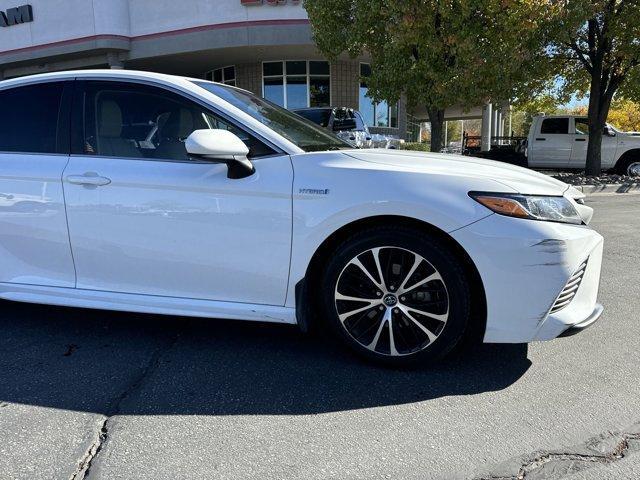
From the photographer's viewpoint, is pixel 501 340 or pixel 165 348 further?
pixel 165 348

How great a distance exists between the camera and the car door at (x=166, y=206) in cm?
293

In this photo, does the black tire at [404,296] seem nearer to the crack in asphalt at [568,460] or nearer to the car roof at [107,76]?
the crack in asphalt at [568,460]

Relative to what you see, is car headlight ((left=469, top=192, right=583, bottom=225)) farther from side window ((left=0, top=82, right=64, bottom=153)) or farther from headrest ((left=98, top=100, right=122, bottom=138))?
side window ((left=0, top=82, right=64, bottom=153))

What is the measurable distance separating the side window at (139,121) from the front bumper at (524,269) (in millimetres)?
1605

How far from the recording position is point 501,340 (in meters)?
2.76

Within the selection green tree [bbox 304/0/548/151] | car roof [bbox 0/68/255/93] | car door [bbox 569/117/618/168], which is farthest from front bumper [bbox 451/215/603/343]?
car door [bbox 569/117/618/168]

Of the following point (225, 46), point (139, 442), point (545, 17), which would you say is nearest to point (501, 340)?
point (139, 442)

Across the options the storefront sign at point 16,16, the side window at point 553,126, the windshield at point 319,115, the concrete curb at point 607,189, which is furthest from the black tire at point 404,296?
the storefront sign at point 16,16

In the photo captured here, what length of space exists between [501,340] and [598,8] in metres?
11.0

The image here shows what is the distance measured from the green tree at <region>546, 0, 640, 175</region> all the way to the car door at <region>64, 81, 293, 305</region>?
10405 mm

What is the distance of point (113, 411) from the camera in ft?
8.59

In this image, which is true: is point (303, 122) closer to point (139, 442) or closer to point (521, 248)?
point (521, 248)

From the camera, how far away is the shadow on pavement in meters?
2.71

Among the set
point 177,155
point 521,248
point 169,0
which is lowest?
point 521,248
